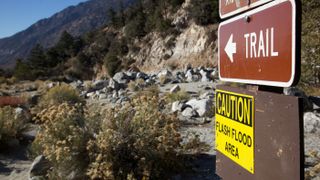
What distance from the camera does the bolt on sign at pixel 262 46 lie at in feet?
7.84

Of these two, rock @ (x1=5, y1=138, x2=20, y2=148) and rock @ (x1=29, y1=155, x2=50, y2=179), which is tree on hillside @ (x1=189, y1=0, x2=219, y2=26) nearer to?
rock @ (x1=5, y1=138, x2=20, y2=148)

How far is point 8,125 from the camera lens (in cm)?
1118

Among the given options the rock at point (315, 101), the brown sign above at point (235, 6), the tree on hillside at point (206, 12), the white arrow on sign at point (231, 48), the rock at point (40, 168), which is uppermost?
the tree on hillside at point (206, 12)

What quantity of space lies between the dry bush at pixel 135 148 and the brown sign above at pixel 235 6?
3.76 metres

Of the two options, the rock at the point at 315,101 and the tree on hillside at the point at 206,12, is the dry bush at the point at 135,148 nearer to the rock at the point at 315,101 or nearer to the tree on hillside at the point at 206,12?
the rock at the point at 315,101

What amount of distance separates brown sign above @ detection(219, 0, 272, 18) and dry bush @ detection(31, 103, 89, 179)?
4317mm

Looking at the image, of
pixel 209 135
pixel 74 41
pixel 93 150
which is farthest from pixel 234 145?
pixel 74 41

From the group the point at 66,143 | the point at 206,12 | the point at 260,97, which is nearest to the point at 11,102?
the point at 66,143

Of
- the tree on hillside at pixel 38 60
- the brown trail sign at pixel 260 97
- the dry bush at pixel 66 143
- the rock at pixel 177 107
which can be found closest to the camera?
the brown trail sign at pixel 260 97

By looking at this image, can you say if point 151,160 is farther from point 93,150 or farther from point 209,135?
point 209,135

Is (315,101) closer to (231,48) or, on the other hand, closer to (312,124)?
(312,124)

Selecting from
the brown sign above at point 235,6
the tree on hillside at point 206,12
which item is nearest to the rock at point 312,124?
the brown sign above at point 235,6

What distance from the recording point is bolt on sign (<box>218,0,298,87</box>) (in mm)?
2391

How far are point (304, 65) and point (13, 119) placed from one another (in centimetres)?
839
